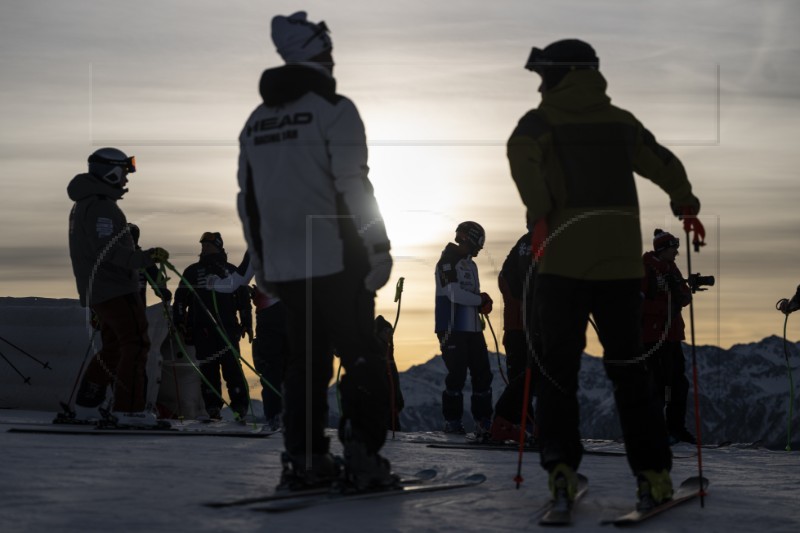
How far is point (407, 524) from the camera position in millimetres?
4652

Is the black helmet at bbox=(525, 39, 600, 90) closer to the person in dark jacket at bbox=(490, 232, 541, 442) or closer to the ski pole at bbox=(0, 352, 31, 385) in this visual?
the person in dark jacket at bbox=(490, 232, 541, 442)

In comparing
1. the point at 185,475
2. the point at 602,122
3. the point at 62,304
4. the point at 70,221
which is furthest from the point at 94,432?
the point at 62,304

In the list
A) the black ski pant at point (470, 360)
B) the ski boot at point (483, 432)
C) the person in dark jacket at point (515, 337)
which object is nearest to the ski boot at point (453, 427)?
the black ski pant at point (470, 360)

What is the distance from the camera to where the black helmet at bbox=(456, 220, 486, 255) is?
1114cm

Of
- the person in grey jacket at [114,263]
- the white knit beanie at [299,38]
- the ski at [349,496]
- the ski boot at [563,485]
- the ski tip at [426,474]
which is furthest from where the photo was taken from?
the person in grey jacket at [114,263]

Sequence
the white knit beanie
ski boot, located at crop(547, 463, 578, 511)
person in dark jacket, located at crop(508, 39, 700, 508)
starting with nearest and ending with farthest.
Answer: ski boot, located at crop(547, 463, 578, 511) → person in dark jacket, located at crop(508, 39, 700, 508) → the white knit beanie

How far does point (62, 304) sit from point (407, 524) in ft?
35.8

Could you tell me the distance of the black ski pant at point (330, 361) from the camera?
5477 mm

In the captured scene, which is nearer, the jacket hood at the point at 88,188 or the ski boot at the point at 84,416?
the jacket hood at the point at 88,188

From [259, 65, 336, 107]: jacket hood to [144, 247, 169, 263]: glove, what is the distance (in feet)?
12.0

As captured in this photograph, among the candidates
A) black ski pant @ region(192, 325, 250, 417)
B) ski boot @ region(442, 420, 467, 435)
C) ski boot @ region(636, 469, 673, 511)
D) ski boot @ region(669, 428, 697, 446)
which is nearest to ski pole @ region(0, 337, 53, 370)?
black ski pant @ region(192, 325, 250, 417)

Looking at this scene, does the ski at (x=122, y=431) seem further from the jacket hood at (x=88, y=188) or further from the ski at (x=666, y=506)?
the ski at (x=666, y=506)

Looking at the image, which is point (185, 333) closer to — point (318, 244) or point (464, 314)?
point (464, 314)

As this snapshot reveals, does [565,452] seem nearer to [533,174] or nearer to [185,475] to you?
[533,174]
